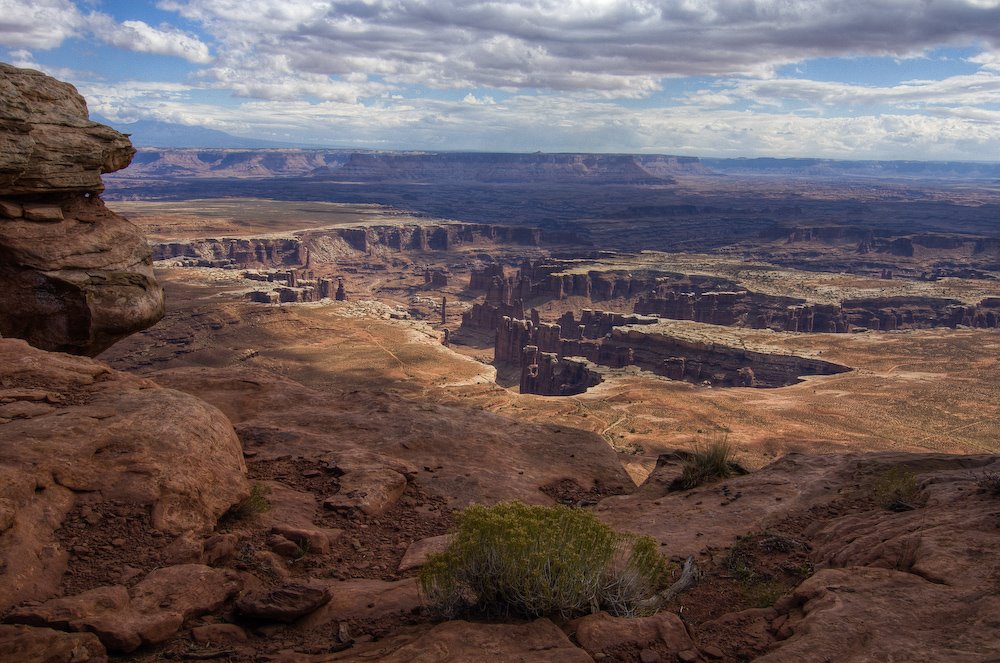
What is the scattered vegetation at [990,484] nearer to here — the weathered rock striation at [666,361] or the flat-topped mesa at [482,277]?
the weathered rock striation at [666,361]

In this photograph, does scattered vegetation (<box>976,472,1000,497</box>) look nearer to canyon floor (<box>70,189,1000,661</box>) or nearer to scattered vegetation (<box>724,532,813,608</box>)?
canyon floor (<box>70,189,1000,661</box>)

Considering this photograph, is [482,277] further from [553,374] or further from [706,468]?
[706,468]

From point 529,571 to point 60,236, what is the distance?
44.4 ft

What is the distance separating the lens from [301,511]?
39.7 ft

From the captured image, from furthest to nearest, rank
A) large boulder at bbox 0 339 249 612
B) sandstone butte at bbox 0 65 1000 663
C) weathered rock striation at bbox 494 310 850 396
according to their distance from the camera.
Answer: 1. weathered rock striation at bbox 494 310 850 396
2. large boulder at bbox 0 339 249 612
3. sandstone butte at bbox 0 65 1000 663

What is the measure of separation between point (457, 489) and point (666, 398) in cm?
4000

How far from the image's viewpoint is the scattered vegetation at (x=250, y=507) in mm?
11133

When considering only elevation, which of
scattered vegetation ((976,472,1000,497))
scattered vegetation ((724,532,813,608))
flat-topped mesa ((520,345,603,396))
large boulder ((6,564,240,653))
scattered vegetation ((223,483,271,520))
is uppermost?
scattered vegetation ((976,472,1000,497))

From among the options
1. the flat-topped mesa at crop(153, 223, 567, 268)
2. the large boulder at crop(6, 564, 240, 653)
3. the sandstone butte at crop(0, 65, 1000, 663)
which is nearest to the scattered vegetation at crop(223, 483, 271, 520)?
the sandstone butte at crop(0, 65, 1000, 663)

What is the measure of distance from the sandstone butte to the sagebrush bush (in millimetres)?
373

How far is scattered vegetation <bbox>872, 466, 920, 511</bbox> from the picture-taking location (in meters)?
11.8

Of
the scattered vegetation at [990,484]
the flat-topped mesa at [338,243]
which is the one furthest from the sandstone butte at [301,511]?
the flat-topped mesa at [338,243]

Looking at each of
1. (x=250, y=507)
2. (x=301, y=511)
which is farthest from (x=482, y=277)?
(x=250, y=507)

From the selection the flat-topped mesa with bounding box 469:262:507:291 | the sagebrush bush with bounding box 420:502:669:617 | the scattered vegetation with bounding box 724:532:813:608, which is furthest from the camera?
the flat-topped mesa with bounding box 469:262:507:291
